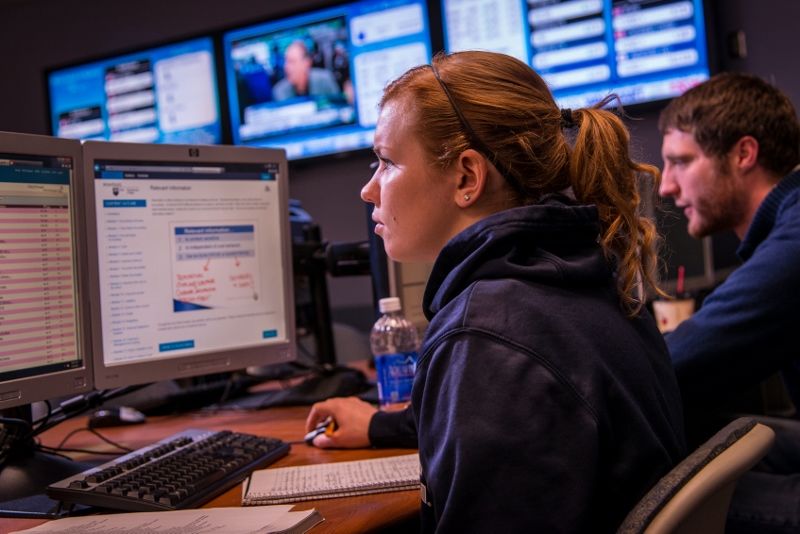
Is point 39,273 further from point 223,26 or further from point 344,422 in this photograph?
point 223,26

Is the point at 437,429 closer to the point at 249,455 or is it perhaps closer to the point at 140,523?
the point at 140,523

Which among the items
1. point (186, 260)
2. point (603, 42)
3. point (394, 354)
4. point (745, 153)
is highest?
point (603, 42)

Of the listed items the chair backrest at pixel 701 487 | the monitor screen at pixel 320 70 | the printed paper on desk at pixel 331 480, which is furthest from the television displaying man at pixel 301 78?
the chair backrest at pixel 701 487

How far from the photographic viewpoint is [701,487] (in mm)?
746

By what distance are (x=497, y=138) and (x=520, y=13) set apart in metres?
2.18

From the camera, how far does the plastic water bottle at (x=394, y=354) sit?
5.38 ft

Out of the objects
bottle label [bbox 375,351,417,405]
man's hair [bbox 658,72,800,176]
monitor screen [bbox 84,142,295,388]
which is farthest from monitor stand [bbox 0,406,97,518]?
man's hair [bbox 658,72,800,176]

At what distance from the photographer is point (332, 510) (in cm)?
102

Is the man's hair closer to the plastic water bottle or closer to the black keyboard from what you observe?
the plastic water bottle

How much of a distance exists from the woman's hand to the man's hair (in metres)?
1.19

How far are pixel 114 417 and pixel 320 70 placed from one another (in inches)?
79.7

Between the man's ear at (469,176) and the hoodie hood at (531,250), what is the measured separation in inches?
4.5

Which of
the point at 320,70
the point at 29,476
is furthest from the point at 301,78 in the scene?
the point at 29,476

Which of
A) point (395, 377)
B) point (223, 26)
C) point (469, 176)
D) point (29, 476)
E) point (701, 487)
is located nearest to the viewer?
point (701, 487)
